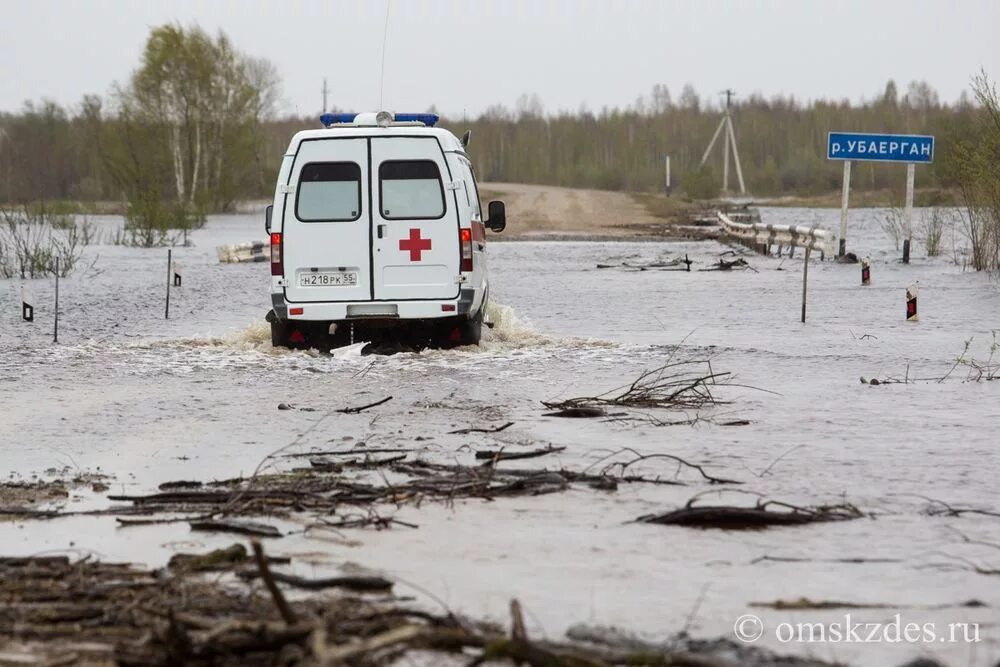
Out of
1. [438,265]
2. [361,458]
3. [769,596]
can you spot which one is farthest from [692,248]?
[769,596]

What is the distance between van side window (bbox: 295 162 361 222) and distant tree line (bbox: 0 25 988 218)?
15620mm

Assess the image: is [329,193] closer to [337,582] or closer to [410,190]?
[410,190]

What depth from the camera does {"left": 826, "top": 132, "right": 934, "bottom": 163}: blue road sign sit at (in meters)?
27.1

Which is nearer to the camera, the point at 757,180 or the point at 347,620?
the point at 347,620

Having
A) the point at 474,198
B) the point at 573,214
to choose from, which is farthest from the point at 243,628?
the point at 573,214

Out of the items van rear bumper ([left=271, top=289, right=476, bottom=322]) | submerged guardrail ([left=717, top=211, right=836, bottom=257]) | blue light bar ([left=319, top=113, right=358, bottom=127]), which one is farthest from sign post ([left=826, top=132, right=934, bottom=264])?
van rear bumper ([left=271, top=289, right=476, bottom=322])

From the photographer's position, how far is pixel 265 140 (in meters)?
81.2

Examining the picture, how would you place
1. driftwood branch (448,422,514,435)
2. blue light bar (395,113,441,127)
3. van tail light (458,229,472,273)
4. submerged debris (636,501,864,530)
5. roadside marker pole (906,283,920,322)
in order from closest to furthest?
submerged debris (636,501,864,530) < driftwood branch (448,422,514,435) < van tail light (458,229,472,273) < blue light bar (395,113,441,127) < roadside marker pole (906,283,920,322)

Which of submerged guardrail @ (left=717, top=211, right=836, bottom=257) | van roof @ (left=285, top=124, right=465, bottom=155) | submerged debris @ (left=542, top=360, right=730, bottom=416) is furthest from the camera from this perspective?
submerged guardrail @ (left=717, top=211, right=836, bottom=257)

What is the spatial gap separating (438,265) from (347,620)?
29.4 ft

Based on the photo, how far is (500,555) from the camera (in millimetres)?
5734

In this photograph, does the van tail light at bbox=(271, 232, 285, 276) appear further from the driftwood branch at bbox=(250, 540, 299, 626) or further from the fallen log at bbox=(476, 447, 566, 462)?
the driftwood branch at bbox=(250, 540, 299, 626)

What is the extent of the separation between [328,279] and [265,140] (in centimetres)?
6990

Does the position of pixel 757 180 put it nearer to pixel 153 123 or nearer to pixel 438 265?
pixel 153 123
